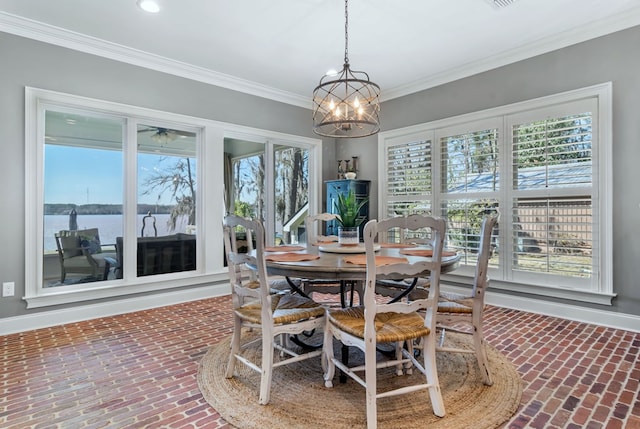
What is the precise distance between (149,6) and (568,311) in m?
4.75

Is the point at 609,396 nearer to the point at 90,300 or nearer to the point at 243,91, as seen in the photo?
the point at 90,300

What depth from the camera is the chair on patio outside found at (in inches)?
136

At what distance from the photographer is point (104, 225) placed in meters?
3.68

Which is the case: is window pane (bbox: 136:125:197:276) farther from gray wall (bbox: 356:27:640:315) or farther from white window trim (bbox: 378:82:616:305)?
gray wall (bbox: 356:27:640:315)

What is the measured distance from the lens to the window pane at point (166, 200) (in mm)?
3951

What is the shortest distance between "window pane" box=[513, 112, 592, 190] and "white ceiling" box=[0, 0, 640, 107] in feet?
2.63

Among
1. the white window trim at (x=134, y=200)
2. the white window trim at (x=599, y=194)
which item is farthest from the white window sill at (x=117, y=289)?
the white window trim at (x=599, y=194)

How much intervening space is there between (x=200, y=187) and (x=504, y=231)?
363 cm

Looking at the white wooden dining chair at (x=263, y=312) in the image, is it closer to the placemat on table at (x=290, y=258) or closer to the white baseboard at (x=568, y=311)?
the placemat on table at (x=290, y=258)

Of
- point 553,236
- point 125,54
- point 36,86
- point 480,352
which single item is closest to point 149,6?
point 125,54

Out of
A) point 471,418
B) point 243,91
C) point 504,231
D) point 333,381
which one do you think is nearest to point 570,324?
point 504,231

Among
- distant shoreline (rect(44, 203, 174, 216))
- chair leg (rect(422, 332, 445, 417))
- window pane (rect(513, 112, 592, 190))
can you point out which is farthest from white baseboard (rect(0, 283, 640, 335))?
chair leg (rect(422, 332, 445, 417))

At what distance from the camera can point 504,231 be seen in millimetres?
3873

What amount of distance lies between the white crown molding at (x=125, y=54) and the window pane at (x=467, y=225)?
280cm
